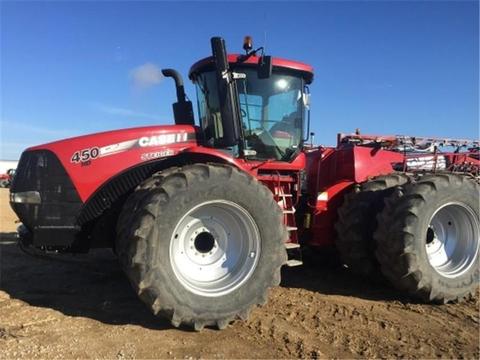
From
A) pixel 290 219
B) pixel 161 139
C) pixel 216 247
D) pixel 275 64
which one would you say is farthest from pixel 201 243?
pixel 275 64

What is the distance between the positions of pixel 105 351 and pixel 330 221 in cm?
338

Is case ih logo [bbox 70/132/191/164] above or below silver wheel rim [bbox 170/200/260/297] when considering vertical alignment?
above

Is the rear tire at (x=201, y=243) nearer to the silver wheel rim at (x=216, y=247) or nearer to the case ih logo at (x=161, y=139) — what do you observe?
the silver wheel rim at (x=216, y=247)

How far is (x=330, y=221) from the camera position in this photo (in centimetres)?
636

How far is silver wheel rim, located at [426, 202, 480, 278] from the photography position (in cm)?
616

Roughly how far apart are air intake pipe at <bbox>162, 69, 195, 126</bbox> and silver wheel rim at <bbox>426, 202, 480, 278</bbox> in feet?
12.0

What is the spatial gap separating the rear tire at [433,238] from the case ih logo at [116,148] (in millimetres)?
2665

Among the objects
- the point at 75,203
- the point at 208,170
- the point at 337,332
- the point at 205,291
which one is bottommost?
the point at 337,332

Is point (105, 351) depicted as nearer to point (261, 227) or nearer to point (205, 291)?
point (205, 291)

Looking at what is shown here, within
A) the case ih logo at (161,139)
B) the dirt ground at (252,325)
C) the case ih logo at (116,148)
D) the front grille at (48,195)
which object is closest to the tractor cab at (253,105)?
the case ih logo at (161,139)

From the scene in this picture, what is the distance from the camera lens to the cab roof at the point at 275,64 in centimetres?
581

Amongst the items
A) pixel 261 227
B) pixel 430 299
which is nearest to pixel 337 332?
pixel 261 227

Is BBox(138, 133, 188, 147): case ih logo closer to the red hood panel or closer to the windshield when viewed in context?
the red hood panel

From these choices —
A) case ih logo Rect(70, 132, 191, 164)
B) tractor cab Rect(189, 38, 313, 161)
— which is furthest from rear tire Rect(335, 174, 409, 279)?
case ih logo Rect(70, 132, 191, 164)
